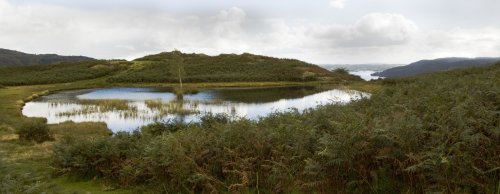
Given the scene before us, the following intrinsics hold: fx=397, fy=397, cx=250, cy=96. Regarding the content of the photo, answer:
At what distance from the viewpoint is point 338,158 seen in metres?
8.62

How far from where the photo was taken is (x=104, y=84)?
307 feet

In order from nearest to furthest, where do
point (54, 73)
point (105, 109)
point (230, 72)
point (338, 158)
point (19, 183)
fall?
point (338, 158) → point (19, 183) → point (105, 109) → point (54, 73) → point (230, 72)

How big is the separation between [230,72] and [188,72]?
12002 millimetres

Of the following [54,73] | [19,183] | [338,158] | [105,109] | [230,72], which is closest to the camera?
[338,158]

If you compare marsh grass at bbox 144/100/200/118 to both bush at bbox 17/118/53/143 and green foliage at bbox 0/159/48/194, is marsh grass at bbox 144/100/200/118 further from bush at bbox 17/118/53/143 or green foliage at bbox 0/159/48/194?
green foliage at bbox 0/159/48/194

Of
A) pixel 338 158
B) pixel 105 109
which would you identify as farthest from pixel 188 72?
pixel 338 158

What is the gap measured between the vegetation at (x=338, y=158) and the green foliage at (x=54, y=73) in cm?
9373

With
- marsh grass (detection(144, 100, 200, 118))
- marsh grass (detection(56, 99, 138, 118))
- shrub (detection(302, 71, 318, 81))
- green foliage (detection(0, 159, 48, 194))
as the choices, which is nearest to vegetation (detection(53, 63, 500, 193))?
green foliage (detection(0, 159, 48, 194))

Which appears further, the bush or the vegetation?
the bush

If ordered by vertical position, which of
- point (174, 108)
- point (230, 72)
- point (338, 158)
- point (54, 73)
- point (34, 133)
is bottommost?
point (174, 108)

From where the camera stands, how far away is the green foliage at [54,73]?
97.6m

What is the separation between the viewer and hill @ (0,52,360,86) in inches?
3935

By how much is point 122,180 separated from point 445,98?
436 inches

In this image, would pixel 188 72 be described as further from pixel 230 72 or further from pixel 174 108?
pixel 174 108
